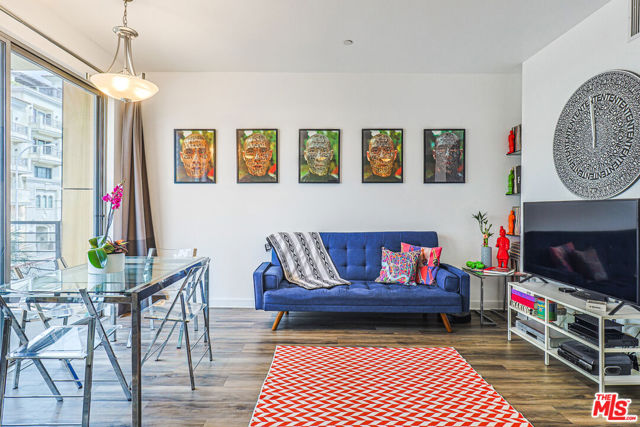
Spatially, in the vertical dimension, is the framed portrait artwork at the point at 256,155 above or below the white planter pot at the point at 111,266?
above

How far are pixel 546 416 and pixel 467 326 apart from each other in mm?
1629

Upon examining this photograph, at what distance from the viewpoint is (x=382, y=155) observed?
4320 mm

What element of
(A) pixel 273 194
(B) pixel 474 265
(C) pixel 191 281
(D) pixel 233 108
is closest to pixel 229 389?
(C) pixel 191 281

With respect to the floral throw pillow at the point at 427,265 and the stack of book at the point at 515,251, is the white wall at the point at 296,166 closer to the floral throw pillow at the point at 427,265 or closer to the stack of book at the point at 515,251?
the stack of book at the point at 515,251

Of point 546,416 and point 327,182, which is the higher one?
point 327,182

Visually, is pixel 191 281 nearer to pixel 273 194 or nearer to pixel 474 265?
pixel 273 194

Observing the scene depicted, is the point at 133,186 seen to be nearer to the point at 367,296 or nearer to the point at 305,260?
the point at 305,260

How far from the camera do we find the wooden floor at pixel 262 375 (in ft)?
6.88

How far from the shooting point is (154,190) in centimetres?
436

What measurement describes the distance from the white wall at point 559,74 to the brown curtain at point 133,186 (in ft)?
13.4

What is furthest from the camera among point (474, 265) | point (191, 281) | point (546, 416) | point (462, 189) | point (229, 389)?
point (462, 189)

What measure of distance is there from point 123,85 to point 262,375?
216 cm

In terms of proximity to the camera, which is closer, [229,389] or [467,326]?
[229,389]


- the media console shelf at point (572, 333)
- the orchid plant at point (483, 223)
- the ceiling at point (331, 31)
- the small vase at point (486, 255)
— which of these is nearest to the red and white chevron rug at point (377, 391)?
the media console shelf at point (572, 333)
